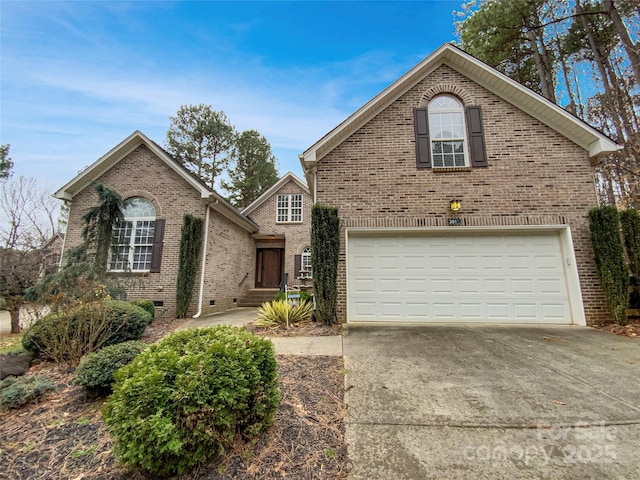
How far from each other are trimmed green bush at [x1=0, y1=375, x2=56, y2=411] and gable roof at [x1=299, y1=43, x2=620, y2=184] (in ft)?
19.5

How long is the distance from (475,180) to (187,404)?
7301 mm

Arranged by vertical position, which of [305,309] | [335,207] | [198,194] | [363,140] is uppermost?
[363,140]

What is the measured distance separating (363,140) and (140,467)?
283 inches

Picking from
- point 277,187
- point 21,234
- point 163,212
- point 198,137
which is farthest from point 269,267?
point 198,137

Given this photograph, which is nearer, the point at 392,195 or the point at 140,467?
the point at 140,467

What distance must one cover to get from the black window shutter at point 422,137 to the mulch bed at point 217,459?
5.73m

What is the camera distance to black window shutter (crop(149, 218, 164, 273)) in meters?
8.91

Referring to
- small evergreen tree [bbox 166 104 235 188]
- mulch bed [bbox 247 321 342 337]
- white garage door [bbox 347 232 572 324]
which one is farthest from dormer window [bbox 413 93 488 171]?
small evergreen tree [bbox 166 104 235 188]

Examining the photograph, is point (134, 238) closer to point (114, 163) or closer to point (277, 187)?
point (114, 163)

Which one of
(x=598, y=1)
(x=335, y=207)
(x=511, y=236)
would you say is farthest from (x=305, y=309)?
(x=598, y=1)

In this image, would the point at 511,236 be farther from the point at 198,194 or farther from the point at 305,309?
the point at 198,194

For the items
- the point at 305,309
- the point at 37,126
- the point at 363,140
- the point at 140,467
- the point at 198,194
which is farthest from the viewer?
the point at 37,126

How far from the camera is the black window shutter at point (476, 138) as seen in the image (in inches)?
269

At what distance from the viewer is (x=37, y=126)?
9.98 metres
